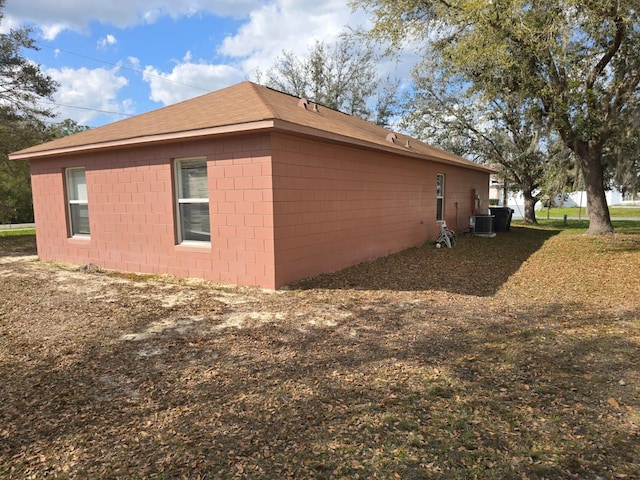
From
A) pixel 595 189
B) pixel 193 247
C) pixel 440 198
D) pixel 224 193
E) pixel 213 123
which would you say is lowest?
pixel 193 247

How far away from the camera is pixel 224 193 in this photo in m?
6.60

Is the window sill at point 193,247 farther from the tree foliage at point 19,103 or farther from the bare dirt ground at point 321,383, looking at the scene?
the tree foliage at point 19,103

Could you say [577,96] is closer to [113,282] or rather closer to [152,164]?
[152,164]

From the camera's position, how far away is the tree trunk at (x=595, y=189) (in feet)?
44.3

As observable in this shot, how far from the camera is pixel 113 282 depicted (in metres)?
7.15

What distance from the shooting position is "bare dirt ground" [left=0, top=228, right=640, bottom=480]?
2305 mm

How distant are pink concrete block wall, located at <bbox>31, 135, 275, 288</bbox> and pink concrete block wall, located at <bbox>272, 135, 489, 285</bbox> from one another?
390 mm

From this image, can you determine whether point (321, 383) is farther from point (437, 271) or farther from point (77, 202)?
point (77, 202)

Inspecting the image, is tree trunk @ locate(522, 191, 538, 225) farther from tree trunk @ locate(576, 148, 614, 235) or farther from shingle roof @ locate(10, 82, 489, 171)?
shingle roof @ locate(10, 82, 489, 171)

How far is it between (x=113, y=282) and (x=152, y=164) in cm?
219

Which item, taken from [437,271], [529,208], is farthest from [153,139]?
[529,208]

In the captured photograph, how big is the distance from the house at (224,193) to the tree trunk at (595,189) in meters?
7.42

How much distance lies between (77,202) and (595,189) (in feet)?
50.6

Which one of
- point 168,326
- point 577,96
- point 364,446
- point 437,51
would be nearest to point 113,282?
point 168,326
